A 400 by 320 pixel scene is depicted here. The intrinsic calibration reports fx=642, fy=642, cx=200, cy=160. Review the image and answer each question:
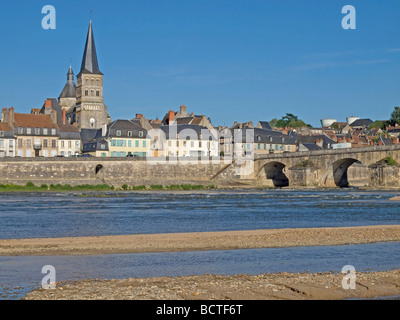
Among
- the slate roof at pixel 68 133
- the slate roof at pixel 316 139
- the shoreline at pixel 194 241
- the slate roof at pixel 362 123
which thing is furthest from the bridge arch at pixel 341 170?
the slate roof at pixel 362 123

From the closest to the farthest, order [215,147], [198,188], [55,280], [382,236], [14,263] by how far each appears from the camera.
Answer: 1. [55,280]
2. [14,263]
3. [382,236]
4. [198,188]
5. [215,147]

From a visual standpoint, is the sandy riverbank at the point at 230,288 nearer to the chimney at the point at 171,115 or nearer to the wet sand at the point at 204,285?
the wet sand at the point at 204,285

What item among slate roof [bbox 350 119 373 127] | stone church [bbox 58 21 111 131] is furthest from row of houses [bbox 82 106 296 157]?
slate roof [bbox 350 119 373 127]

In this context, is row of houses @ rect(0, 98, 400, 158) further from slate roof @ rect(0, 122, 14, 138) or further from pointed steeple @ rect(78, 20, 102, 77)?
pointed steeple @ rect(78, 20, 102, 77)

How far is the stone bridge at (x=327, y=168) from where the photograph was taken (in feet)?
229

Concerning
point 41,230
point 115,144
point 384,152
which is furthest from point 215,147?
point 41,230

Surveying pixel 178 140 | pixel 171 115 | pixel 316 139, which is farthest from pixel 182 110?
pixel 316 139

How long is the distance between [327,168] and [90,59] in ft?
165

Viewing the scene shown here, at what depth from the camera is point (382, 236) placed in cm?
2419

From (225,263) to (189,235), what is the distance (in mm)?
6657

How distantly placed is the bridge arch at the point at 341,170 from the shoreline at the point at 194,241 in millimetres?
51313

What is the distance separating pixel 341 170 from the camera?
266ft

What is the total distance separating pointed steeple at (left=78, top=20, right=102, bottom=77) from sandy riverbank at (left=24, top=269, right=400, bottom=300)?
9709 cm
